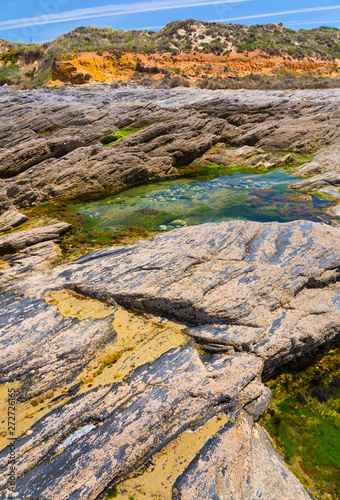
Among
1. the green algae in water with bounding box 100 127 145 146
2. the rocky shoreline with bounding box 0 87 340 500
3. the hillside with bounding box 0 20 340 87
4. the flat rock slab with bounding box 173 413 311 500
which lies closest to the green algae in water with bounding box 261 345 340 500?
the rocky shoreline with bounding box 0 87 340 500

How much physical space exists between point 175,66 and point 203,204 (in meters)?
64.5

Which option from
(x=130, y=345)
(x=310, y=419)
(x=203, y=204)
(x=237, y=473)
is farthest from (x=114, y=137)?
(x=237, y=473)

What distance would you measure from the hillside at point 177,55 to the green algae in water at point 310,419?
2224 inches

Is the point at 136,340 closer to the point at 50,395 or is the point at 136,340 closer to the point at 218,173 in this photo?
the point at 50,395

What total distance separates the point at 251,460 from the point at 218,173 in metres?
25.3

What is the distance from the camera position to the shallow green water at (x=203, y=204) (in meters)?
18.6

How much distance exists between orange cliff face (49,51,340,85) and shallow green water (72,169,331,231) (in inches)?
1934

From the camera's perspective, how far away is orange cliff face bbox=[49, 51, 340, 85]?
6197cm

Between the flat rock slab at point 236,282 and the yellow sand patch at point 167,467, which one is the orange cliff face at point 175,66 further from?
the yellow sand patch at point 167,467

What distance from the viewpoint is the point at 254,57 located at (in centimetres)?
7881

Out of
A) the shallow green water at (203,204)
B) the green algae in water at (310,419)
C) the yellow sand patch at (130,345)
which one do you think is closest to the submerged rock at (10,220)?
the shallow green water at (203,204)

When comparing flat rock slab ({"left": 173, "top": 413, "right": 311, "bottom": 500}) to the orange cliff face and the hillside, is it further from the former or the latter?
the orange cliff face

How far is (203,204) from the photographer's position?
21.2 meters

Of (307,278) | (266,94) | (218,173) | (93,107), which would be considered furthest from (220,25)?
(307,278)
